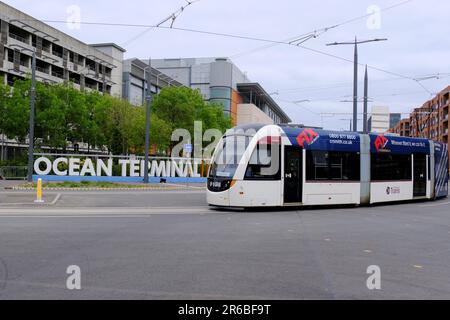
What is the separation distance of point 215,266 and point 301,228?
5378 millimetres

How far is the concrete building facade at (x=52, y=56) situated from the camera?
175ft

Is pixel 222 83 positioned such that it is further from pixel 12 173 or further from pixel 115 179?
pixel 12 173

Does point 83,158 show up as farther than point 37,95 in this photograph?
No

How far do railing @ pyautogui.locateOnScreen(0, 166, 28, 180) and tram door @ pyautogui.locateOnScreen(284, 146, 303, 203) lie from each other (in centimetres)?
2566

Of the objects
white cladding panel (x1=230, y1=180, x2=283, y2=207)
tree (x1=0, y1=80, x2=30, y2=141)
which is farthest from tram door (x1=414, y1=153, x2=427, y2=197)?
tree (x1=0, y1=80, x2=30, y2=141)

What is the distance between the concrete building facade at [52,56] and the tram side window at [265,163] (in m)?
36.1

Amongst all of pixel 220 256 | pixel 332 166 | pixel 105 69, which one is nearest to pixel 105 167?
pixel 332 166

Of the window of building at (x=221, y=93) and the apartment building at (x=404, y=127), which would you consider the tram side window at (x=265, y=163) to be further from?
the apartment building at (x=404, y=127)

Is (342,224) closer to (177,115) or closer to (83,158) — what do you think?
(83,158)

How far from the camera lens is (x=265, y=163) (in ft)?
55.9

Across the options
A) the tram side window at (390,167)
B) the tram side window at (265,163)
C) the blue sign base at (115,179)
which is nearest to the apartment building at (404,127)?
the blue sign base at (115,179)

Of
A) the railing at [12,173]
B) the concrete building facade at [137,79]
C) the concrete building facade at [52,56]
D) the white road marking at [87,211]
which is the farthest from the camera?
the concrete building facade at [137,79]

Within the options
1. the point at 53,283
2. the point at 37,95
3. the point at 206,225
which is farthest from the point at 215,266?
the point at 37,95
